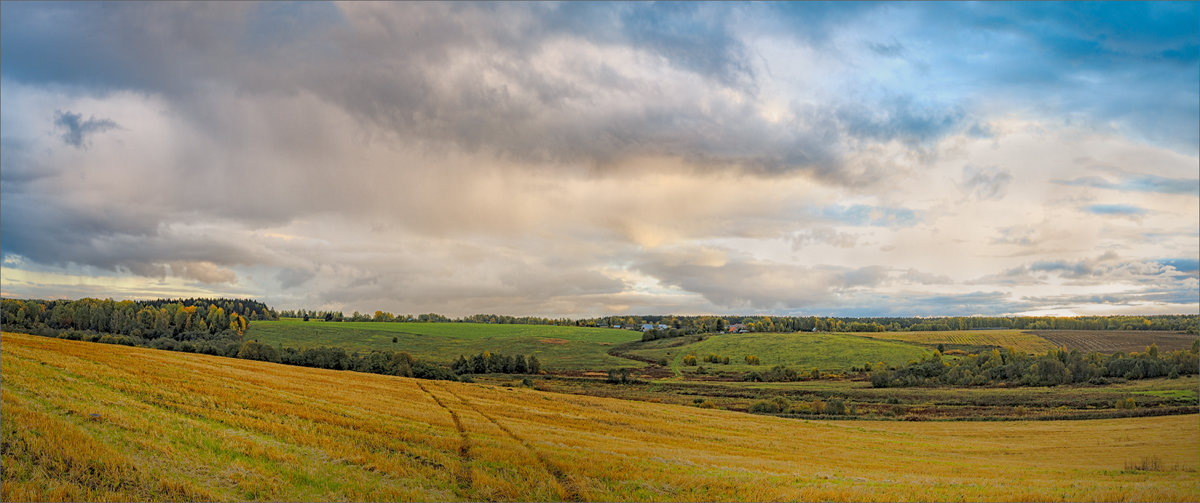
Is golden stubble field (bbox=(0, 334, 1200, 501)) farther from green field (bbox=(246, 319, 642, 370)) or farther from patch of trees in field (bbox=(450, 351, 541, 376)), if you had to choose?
green field (bbox=(246, 319, 642, 370))

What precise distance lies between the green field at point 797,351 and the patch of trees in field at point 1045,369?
18.3 m

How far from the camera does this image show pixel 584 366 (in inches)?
6324

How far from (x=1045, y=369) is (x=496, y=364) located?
116m

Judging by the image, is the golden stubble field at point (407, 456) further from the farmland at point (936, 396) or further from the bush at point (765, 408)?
the bush at point (765, 408)

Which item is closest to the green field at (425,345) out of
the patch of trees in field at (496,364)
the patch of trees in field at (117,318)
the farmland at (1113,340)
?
the patch of trees in field at (117,318)

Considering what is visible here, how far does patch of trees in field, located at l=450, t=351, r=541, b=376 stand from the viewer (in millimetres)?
137500

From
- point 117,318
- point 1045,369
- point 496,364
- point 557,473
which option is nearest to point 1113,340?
point 1045,369

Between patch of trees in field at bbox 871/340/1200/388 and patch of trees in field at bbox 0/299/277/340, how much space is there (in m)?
158

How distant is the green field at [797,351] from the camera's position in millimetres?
156125

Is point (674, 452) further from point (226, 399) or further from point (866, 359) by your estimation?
point (866, 359)

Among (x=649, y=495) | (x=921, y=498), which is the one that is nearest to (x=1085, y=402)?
(x=921, y=498)

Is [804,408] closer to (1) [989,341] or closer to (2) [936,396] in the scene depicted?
(2) [936,396]

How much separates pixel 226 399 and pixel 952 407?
9649 cm

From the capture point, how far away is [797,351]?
17012cm
